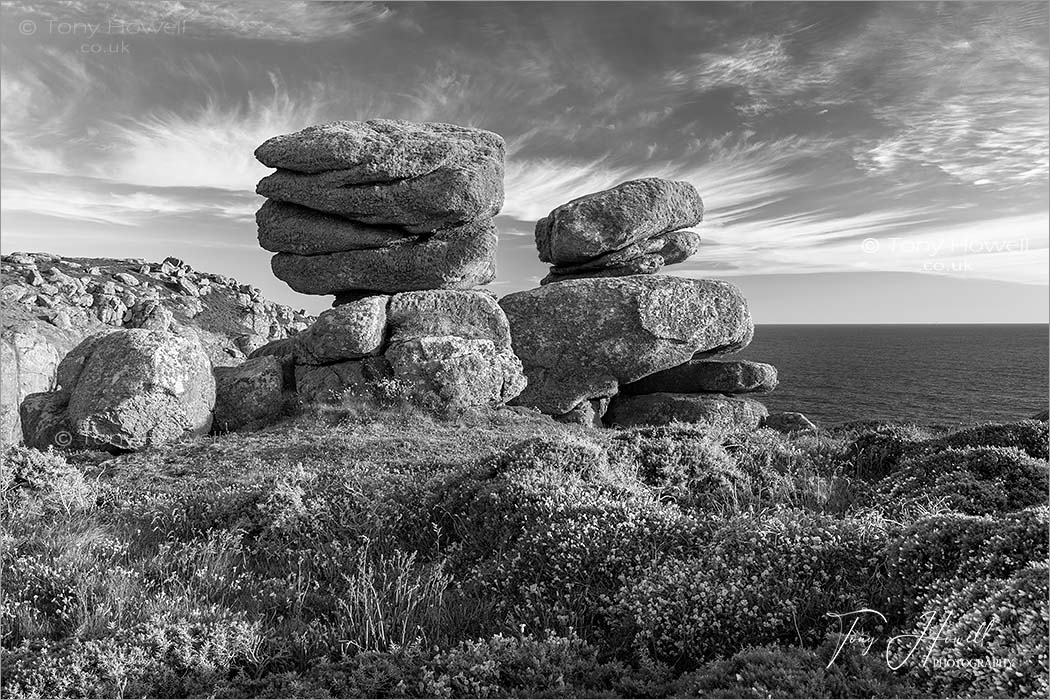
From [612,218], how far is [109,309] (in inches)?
1396

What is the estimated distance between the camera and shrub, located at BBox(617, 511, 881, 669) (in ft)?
19.8

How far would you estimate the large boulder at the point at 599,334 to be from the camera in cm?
2697

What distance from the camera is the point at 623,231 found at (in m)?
28.9

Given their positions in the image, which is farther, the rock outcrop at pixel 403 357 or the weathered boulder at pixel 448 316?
the weathered boulder at pixel 448 316

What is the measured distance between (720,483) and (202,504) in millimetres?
8446


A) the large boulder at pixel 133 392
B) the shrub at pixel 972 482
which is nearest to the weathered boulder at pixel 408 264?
the large boulder at pixel 133 392

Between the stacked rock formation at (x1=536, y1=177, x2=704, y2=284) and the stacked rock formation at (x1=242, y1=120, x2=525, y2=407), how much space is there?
372 centimetres

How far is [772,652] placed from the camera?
5.35 m

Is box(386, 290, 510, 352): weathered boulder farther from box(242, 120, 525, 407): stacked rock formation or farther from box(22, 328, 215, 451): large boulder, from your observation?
box(22, 328, 215, 451): large boulder

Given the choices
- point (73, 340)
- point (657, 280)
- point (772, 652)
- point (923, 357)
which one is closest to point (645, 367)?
point (657, 280)

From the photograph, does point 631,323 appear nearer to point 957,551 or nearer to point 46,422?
point 46,422

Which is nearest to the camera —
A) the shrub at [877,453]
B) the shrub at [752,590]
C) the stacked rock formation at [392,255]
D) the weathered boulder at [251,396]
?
the shrub at [752,590]
